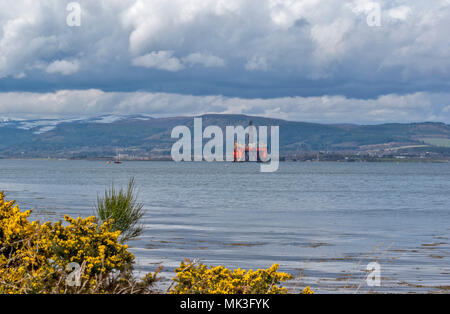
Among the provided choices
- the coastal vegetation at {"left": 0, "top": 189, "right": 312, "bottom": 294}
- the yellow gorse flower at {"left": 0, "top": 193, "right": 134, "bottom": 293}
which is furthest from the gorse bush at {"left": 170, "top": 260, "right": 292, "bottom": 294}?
the yellow gorse flower at {"left": 0, "top": 193, "right": 134, "bottom": 293}

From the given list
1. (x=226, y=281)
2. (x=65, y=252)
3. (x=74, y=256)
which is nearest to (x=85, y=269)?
(x=74, y=256)

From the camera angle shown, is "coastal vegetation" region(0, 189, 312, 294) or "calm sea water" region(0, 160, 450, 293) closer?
"coastal vegetation" region(0, 189, 312, 294)

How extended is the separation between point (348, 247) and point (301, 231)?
8799 millimetres

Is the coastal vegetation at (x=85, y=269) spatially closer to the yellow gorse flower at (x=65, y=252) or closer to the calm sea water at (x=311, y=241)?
the yellow gorse flower at (x=65, y=252)

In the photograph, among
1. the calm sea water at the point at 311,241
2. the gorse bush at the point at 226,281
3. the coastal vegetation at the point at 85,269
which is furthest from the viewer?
the calm sea water at the point at 311,241

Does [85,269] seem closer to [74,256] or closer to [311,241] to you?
[74,256]

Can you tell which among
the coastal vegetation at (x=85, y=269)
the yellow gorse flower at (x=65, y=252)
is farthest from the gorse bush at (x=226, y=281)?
the yellow gorse flower at (x=65, y=252)

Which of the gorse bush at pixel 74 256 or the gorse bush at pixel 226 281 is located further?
the gorse bush at pixel 74 256

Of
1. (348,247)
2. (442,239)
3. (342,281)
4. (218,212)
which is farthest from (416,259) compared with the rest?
(218,212)

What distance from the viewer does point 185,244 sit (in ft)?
106

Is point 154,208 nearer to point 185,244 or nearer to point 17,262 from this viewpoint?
point 185,244

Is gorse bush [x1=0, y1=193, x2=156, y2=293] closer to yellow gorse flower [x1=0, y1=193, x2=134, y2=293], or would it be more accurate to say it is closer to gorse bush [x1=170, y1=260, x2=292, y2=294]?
yellow gorse flower [x1=0, y1=193, x2=134, y2=293]

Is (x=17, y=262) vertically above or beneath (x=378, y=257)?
above

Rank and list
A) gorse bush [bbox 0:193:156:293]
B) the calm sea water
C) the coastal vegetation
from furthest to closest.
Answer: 1. the calm sea water
2. gorse bush [bbox 0:193:156:293]
3. the coastal vegetation
